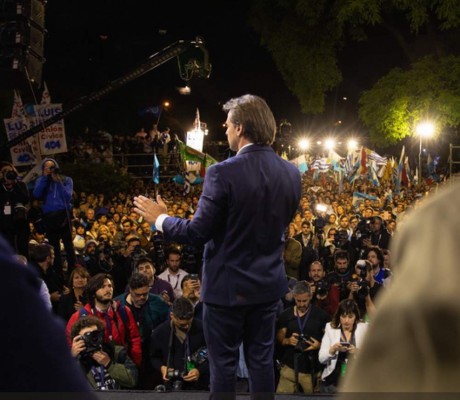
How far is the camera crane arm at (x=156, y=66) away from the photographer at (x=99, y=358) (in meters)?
3.44

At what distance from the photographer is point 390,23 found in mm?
25922

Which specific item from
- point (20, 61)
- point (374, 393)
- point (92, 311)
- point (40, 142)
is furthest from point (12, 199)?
point (374, 393)

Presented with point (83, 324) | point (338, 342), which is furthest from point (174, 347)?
point (338, 342)

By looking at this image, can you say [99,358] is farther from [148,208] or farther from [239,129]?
[239,129]

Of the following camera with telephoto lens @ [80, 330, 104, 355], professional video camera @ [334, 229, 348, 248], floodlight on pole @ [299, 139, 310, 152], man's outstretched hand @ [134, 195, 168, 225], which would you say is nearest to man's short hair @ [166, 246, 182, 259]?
camera with telephoto lens @ [80, 330, 104, 355]

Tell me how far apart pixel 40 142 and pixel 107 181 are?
19.5ft

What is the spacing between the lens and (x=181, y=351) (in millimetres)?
5355

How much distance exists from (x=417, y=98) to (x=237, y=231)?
18.9m

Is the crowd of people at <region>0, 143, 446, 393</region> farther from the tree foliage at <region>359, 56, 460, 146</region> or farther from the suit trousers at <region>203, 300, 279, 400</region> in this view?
the tree foliage at <region>359, 56, 460, 146</region>

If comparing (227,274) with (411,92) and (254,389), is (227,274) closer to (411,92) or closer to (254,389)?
(254,389)

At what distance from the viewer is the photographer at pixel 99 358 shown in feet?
14.8

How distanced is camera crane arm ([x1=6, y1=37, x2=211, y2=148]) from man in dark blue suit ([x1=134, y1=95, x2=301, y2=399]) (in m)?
5.07

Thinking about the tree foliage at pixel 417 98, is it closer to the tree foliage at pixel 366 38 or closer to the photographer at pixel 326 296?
the tree foliage at pixel 366 38

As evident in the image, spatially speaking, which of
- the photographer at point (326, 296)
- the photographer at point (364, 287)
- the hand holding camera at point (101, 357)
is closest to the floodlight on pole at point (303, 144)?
the photographer at point (364, 287)
